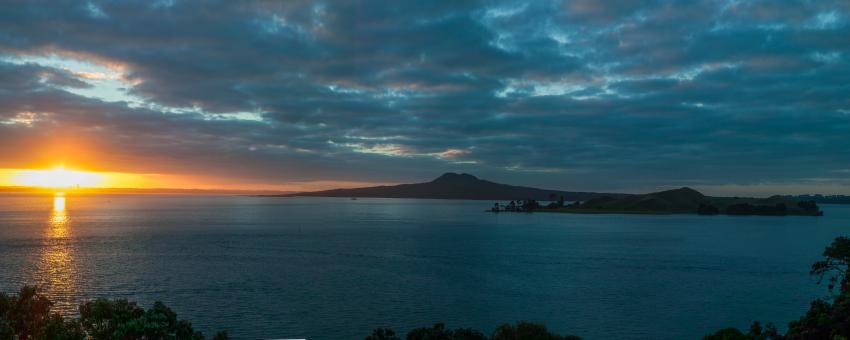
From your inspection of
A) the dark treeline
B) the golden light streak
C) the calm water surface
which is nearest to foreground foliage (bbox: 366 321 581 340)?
the dark treeline

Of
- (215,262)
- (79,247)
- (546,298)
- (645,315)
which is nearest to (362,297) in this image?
(546,298)

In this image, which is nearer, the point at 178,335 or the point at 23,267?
the point at 178,335

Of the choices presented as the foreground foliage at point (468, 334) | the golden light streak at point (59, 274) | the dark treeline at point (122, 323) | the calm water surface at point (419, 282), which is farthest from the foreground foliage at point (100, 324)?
the golden light streak at point (59, 274)

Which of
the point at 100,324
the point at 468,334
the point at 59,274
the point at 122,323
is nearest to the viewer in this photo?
the point at 122,323

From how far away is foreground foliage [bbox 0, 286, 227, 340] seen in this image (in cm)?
2627

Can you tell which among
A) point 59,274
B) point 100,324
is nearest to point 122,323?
point 100,324

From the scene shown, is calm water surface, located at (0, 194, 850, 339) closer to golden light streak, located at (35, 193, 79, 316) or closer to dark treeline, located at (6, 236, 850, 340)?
golden light streak, located at (35, 193, 79, 316)

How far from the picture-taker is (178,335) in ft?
91.2

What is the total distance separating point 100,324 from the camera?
27578 mm

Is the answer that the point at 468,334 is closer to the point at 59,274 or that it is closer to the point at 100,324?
the point at 100,324

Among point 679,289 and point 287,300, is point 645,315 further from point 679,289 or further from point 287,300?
point 287,300

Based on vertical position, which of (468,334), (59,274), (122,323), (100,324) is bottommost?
(59,274)

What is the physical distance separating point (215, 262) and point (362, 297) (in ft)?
150

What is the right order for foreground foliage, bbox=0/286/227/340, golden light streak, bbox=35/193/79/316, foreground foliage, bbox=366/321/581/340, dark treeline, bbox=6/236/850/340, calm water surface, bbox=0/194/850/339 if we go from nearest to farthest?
dark treeline, bbox=6/236/850/340 < foreground foliage, bbox=0/286/227/340 < foreground foliage, bbox=366/321/581/340 < calm water surface, bbox=0/194/850/339 < golden light streak, bbox=35/193/79/316
